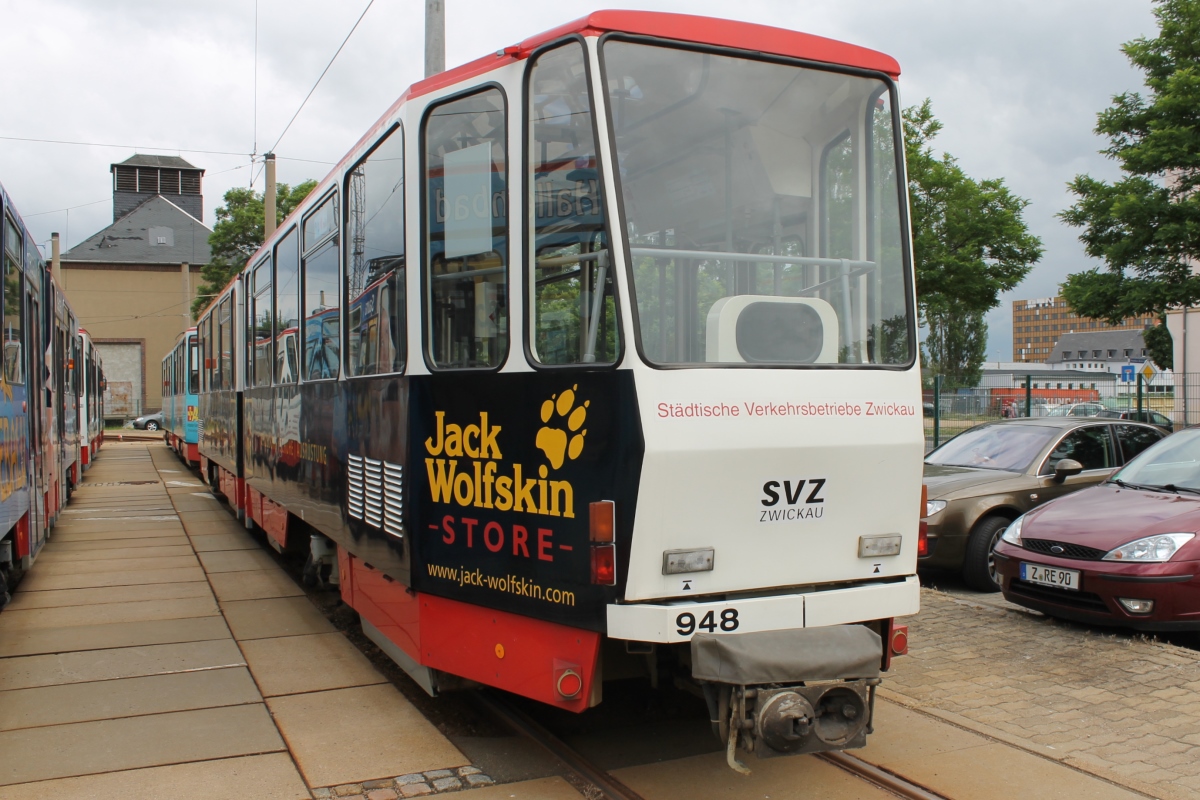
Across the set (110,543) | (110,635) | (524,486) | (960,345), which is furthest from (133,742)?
(960,345)

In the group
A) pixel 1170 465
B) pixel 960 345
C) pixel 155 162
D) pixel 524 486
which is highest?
pixel 155 162

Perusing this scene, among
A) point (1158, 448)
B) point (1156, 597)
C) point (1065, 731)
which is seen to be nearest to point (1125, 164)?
point (1158, 448)

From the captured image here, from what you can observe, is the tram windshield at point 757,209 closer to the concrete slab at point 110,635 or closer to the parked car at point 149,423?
the concrete slab at point 110,635

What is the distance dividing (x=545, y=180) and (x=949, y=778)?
117 inches

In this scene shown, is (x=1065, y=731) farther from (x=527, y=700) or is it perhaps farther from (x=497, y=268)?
(x=497, y=268)

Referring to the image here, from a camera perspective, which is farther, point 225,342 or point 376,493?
point 225,342

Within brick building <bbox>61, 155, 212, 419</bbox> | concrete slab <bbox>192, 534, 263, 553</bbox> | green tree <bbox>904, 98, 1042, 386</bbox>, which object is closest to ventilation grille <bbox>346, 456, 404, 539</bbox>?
concrete slab <bbox>192, 534, 263, 553</bbox>

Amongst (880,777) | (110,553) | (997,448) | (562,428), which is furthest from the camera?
(110,553)

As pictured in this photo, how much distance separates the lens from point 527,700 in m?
5.42

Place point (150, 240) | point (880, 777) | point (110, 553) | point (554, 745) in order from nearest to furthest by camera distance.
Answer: point (880, 777) < point (554, 745) < point (110, 553) < point (150, 240)

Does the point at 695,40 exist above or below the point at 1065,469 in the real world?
above

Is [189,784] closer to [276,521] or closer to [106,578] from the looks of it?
[276,521]

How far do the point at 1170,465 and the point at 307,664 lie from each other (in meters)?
6.23

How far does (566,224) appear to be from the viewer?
13.5 ft
